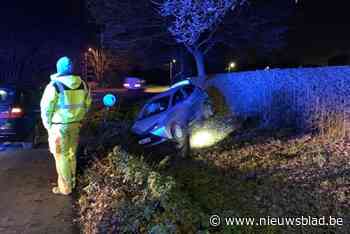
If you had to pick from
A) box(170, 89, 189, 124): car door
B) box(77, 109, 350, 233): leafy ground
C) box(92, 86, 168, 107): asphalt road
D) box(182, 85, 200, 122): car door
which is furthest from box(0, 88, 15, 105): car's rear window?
box(92, 86, 168, 107): asphalt road

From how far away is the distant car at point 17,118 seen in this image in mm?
11359

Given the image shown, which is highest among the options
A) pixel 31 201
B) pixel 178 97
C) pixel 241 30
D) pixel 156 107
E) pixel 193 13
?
pixel 193 13

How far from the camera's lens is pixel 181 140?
31.9 ft

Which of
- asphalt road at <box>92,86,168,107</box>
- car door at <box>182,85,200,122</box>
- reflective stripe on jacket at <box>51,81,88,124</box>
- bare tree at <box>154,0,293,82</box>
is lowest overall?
asphalt road at <box>92,86,168,107</box>

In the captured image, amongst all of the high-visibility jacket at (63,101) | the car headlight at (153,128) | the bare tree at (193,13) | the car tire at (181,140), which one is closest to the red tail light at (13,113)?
the car headlight at (153,128)

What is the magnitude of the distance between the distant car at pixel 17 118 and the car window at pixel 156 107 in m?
2.75

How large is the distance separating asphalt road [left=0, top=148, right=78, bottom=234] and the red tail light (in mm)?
2285

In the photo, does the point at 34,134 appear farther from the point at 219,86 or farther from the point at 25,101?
the point at 219,86

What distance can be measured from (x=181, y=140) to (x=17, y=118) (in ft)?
13.9

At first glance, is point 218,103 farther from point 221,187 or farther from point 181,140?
point 221,187

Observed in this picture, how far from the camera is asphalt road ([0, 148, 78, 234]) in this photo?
553 centimetres

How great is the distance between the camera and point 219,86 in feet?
43.8

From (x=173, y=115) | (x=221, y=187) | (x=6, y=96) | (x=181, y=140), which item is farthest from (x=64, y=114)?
(x=6, y=96)

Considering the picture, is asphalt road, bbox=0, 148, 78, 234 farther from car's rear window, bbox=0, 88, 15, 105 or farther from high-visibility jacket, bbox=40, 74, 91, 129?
car's rear window, bbox=0, 88, 15, 105
